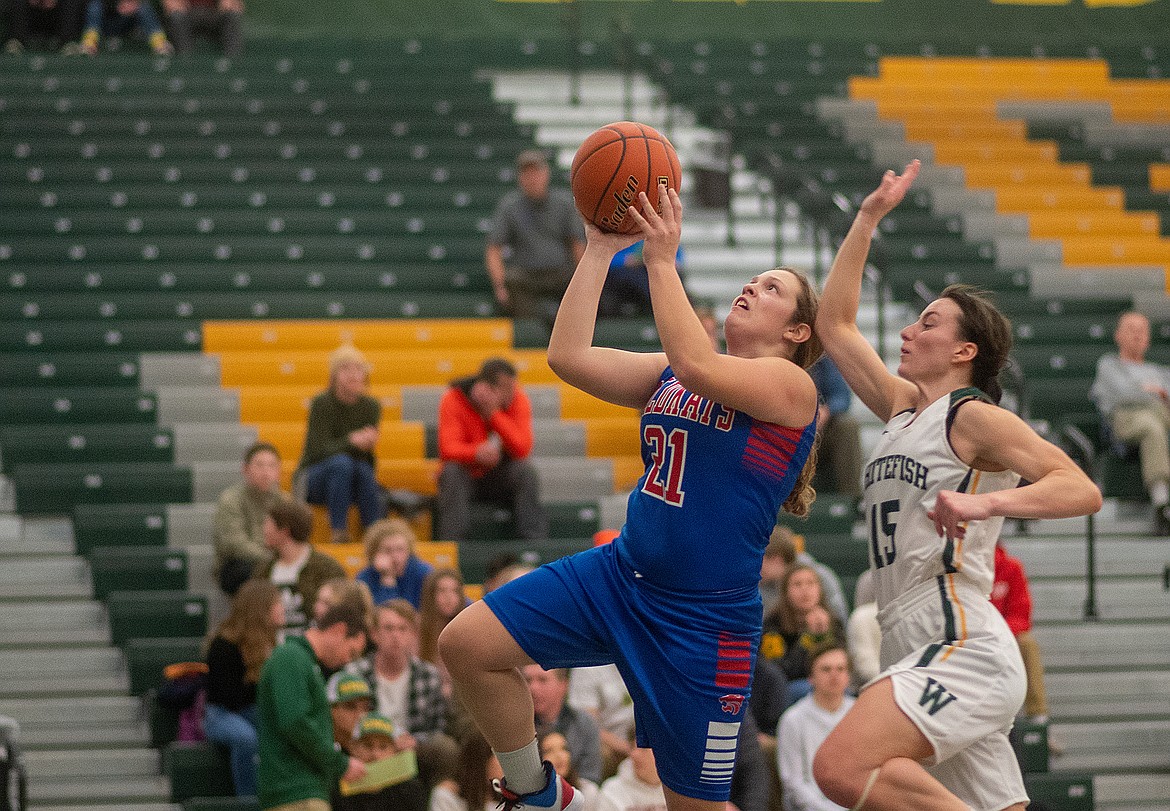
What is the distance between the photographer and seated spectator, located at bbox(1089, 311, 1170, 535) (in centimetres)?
1016

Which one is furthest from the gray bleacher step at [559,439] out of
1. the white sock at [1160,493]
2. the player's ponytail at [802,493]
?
the player's ponytail at [802,493]

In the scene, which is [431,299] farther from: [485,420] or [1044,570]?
[1044,570]

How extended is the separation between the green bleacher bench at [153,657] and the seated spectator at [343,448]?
114 cm

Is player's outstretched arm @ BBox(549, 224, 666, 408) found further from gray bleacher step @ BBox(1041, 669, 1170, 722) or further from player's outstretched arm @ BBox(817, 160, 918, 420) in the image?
gray bleacher step @ BBox(1041, 669, 1170, 722)

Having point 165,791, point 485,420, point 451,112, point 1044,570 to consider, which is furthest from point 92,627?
point 451,112

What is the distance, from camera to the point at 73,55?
49.7 ft

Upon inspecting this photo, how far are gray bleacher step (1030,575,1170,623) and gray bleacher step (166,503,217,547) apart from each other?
4.79 meters

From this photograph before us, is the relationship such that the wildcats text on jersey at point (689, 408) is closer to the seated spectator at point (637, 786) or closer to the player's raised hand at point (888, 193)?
the player's raised hand at point (888, 193)

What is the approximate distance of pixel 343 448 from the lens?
368 inches

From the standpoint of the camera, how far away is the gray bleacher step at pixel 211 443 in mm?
10266

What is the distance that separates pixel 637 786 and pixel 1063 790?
230cm

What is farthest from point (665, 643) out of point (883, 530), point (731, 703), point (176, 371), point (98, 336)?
point (98, 336)

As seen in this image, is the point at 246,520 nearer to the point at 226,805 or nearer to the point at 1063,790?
the point at 226,805

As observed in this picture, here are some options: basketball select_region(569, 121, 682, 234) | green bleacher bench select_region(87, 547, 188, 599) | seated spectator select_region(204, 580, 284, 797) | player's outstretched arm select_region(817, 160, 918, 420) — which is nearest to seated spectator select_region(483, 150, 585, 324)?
green bleacher bench select_region(87, 547, 188, 599)
